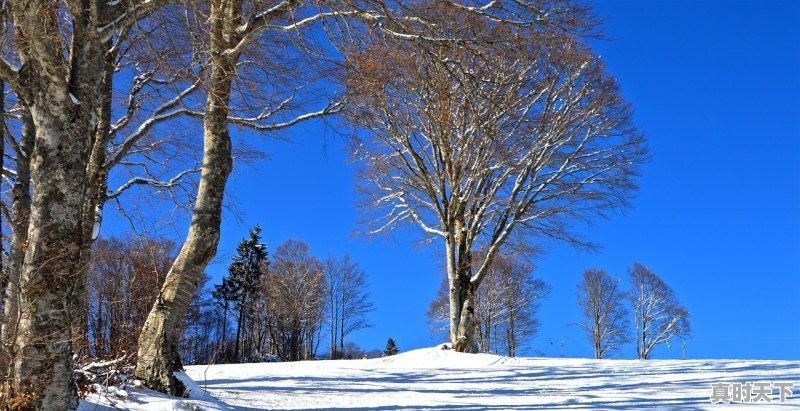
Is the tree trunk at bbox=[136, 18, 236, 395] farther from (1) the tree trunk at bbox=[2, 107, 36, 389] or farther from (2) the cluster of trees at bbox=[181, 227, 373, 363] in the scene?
(2) the cluster of trees at bbox=[181, 227, 373, 363]

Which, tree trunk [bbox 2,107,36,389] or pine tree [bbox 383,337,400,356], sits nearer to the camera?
tree trunk [bbox 2,107,36,389]

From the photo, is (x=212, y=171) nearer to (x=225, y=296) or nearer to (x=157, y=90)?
(x=157, y=90)

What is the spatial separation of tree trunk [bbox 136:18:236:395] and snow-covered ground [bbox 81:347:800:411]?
1.21 feet

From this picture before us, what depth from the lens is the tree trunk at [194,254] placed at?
18.3ft

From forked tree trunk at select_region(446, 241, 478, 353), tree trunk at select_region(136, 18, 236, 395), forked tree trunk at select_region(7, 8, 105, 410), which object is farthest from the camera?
forked tree trunk at select_region(446, 241, 478, 353)

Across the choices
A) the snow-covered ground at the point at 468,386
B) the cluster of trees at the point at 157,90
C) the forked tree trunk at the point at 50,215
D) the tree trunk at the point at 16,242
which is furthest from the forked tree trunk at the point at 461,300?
the forked tree trunk at the point at 50,215

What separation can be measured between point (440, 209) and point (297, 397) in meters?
8.25

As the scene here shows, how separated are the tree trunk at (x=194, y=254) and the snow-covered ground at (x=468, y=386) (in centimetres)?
37

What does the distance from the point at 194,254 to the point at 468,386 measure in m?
3.97

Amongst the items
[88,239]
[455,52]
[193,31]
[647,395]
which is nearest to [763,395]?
[647,395]

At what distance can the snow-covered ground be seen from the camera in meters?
5.57

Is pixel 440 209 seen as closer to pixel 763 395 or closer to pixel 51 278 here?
pixel 763 395

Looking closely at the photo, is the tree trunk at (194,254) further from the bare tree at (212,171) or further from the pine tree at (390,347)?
the pine tree at (390,347)

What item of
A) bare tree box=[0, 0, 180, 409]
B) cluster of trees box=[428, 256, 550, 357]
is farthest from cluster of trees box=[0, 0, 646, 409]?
cluster of trees box=[428, 256, 550, 357]
